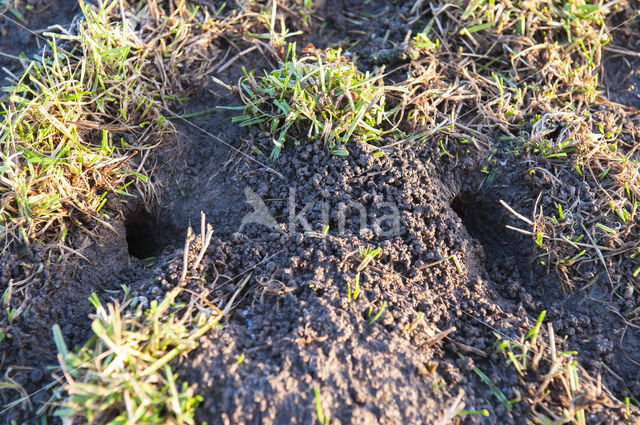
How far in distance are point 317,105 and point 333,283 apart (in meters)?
0.84

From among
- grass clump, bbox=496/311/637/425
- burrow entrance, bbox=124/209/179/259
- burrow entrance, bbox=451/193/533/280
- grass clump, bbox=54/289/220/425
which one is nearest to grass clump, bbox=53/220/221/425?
grass clump, bbox=54/289/220/425

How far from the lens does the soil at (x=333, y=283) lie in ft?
5.59

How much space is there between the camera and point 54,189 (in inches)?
84.4

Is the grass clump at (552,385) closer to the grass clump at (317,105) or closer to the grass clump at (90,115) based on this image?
the grass clump at (317,105)

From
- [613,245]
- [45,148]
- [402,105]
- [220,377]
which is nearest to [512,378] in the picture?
[613,245]

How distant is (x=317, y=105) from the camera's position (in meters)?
2.29

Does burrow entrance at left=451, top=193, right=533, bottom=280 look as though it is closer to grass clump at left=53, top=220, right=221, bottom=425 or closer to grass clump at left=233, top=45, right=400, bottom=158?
grass clump at left=233, top=45, right=400, bottom=158

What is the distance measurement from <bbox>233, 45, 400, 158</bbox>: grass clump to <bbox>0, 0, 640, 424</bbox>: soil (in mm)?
80

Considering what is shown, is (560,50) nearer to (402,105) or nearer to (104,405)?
(402,105)

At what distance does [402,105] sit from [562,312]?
3.81 ft

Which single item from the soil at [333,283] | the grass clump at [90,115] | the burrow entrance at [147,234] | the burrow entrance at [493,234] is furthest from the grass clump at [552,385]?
the grass clump at [90,115]

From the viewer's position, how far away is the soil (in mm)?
1703

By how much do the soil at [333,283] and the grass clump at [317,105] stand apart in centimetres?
8

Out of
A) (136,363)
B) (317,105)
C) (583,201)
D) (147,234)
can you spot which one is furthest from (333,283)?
(583,201)
